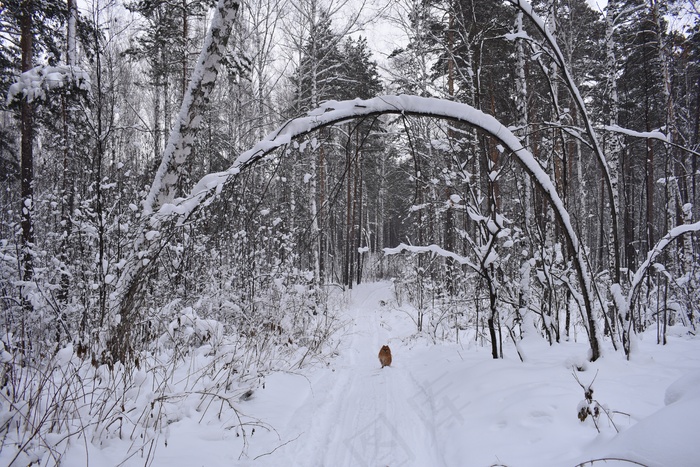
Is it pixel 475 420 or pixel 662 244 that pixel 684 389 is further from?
pixel 475 420

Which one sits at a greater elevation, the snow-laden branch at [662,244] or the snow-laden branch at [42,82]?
the snow-laden branch at [42,82]

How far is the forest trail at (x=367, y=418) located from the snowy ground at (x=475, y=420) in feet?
0.04

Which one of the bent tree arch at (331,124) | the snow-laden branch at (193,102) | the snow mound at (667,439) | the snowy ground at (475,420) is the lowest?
the snowy ground at (475,420)

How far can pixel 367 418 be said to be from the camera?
120 inches

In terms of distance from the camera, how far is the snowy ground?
1.37 metres

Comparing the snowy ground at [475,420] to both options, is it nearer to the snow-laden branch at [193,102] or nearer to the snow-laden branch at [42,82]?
the snow-laden branch at [193,102]

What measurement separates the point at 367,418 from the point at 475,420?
994 millimetres

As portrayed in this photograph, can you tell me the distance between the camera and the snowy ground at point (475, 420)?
1.37 metres

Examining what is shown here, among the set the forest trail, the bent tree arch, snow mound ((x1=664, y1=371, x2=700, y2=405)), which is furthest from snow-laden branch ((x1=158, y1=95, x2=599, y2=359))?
the forest trail

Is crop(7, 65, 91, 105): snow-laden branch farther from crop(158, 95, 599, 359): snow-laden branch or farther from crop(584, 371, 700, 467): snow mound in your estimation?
crop(584, 371, 700, 467): snow mound

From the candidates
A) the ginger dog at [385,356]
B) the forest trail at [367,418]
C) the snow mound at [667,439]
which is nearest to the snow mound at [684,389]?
the snow mound at [667,439]

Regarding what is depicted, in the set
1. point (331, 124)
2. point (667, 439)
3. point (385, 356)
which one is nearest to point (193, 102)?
point (331, 124)

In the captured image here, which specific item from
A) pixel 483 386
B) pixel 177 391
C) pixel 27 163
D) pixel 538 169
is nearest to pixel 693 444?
pixel 538 169

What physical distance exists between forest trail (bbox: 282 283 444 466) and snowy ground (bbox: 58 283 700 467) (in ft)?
0.04
